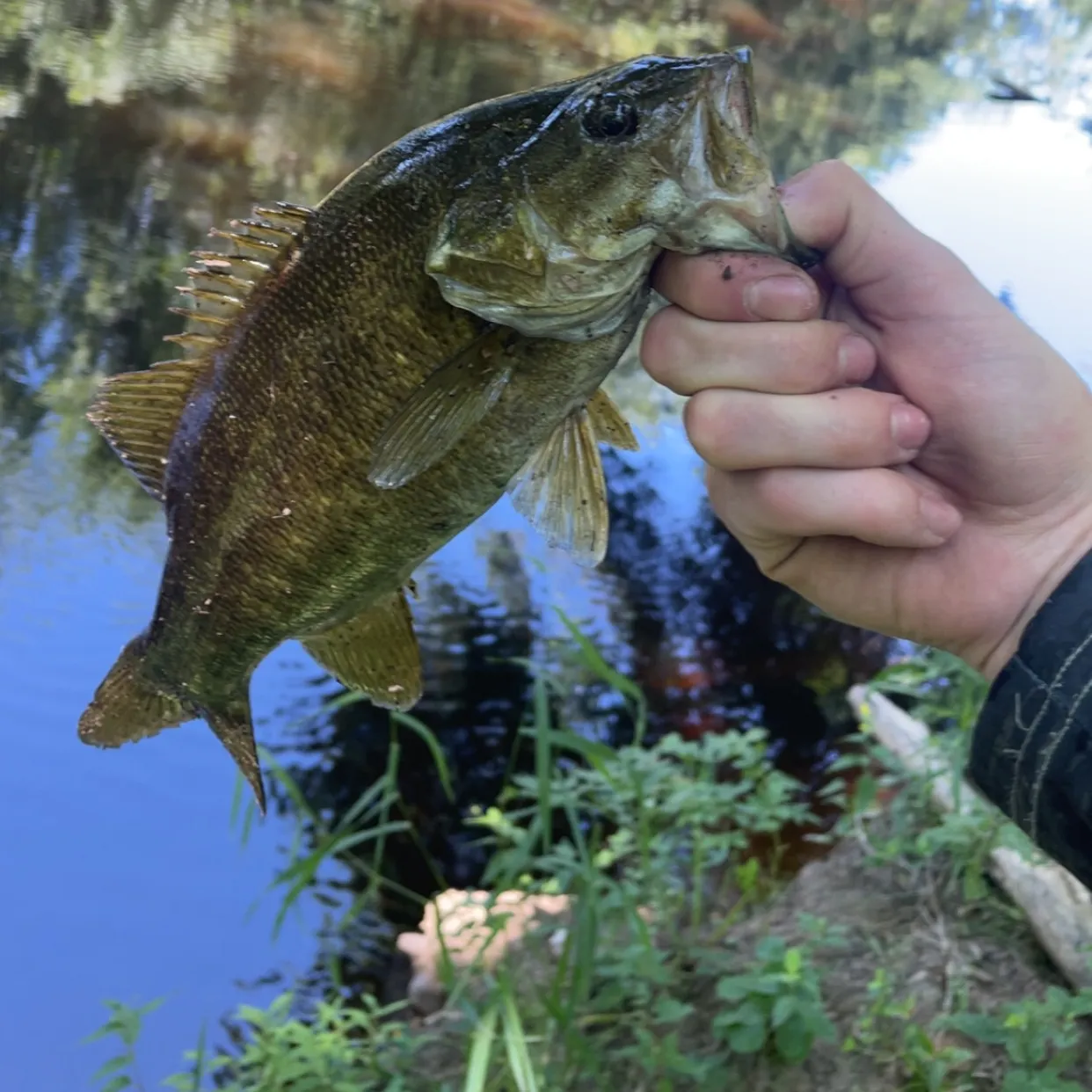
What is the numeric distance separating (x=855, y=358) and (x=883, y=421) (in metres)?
0.09

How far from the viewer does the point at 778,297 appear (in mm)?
1297

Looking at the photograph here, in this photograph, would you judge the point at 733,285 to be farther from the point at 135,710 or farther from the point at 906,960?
the point at 906,960

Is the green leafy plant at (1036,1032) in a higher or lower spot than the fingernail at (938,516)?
lower

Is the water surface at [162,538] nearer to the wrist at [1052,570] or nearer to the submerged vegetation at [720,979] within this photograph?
the submerged vegetation at [720,979]

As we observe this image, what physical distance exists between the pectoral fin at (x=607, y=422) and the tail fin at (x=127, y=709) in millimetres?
748

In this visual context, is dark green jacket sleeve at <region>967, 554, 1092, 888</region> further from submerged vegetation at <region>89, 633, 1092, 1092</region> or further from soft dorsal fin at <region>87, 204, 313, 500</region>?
soft dorsal fin at <region>87, 204, 313, 500</region>

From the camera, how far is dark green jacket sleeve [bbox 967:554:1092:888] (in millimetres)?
1396

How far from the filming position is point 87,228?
686 centimetres

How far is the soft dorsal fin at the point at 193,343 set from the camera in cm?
130

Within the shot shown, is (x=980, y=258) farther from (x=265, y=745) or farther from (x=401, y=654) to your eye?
(x=401, y=654)

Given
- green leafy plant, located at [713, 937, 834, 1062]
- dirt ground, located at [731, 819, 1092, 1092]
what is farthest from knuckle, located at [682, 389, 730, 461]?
dirt ground, located at [731, 819, 1092, 1092]

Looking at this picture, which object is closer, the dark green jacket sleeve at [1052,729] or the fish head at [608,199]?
the fish head at [608,199]

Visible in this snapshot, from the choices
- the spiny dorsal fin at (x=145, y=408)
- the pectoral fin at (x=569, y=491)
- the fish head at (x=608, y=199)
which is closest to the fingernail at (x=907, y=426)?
the fish head at (x=608, y=199)

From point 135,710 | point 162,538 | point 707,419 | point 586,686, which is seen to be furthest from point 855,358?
point 162,538
